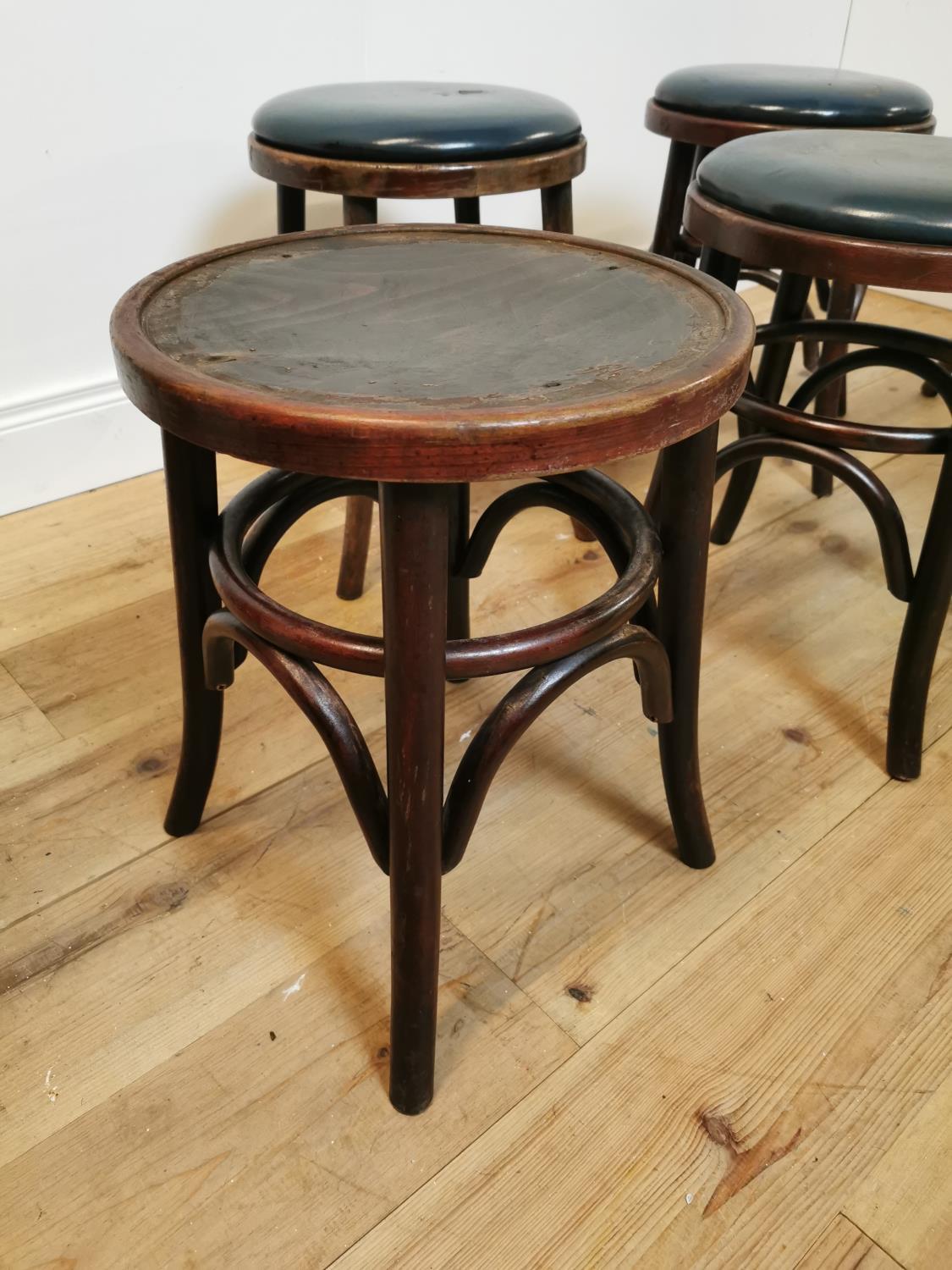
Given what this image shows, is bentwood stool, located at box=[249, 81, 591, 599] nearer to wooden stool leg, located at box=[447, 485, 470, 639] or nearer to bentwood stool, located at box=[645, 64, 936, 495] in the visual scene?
wooden stool leg, located at box=[447, 485, 470, 639]

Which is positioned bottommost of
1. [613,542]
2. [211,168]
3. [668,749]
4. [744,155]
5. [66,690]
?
[66,690]

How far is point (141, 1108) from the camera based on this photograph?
74 centimetres

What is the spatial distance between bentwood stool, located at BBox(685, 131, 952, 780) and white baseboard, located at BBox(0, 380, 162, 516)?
0.93 meters

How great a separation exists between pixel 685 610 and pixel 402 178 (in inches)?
21.4

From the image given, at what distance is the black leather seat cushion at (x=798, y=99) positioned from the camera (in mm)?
1260

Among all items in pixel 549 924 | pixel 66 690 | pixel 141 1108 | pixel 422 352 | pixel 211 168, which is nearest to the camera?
pixel 422 352

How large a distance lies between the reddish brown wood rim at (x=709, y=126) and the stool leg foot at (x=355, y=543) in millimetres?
662

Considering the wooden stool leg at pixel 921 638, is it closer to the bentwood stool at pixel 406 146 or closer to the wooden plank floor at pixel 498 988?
the wooden plank floor at pixel 498 988

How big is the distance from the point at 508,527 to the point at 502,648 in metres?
0.87

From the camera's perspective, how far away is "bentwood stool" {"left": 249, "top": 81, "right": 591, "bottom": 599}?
3.32 feet

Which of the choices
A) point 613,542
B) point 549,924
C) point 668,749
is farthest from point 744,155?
point 549,924

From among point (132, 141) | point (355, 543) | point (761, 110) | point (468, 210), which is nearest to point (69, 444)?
point (132, 141)

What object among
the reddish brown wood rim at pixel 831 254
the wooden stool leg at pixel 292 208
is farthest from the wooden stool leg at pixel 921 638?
the wooden stool leg at pixel 292 208

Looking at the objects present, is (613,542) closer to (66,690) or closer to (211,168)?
(66,690)
